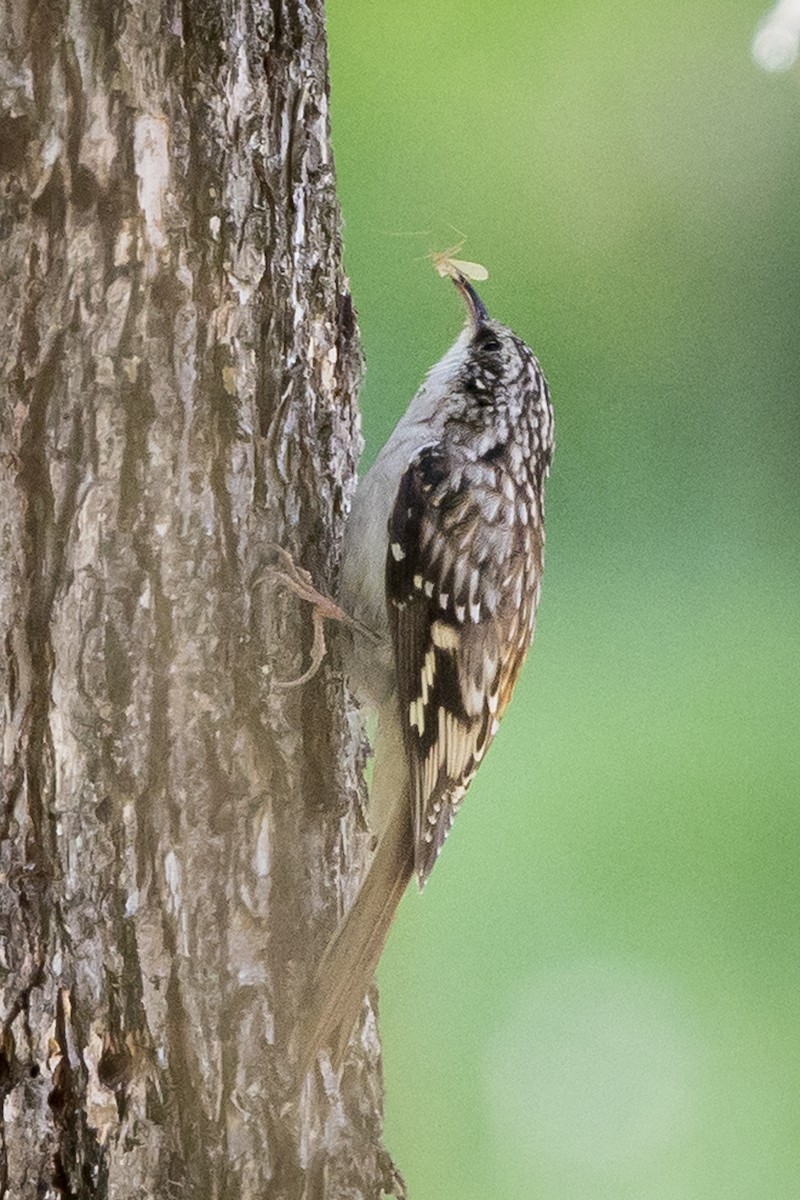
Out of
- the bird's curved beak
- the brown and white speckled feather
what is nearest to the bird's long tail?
the brown and white speckled feather

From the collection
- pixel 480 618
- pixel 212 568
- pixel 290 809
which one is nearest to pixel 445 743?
pixel 480 618

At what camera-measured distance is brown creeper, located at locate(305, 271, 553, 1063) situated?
5.48ft

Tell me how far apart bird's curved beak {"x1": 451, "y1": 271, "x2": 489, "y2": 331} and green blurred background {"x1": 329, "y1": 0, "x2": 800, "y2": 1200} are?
674 millimetres

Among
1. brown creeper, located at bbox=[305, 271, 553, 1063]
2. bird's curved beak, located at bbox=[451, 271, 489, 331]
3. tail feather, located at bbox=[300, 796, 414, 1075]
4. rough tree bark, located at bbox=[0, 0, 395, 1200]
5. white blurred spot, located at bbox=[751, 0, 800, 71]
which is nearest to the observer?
rough tree bark, located at bbox=[0, 0, 395, 1200]

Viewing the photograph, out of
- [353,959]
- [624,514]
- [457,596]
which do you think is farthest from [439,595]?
[624,514]

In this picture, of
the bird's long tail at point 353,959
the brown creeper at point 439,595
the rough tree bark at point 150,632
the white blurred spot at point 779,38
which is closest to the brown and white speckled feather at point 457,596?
the brown creeper at point 439,595

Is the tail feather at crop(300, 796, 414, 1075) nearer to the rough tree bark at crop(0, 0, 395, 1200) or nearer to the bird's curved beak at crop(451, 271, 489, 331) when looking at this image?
the rough tree bark at crop(0, 0, 395, 1200)

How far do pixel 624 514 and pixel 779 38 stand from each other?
3.88 feet

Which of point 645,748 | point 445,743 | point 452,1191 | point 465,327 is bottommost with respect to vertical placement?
point 452,1191

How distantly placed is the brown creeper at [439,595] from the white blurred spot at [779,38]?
1.20m

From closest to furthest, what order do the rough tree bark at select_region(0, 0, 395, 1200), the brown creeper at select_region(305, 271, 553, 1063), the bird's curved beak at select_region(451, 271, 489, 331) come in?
the rough tree bark at select_region(0, 0, 395, 1200) → the brown creeper at select_region(305, 271, 553, 1063) → the bird's curved beak at select_region(451, 271, 489, 331)

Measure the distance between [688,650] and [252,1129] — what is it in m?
2.17

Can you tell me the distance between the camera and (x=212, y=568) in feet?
4.29

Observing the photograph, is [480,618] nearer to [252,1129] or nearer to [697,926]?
[252,1129]
